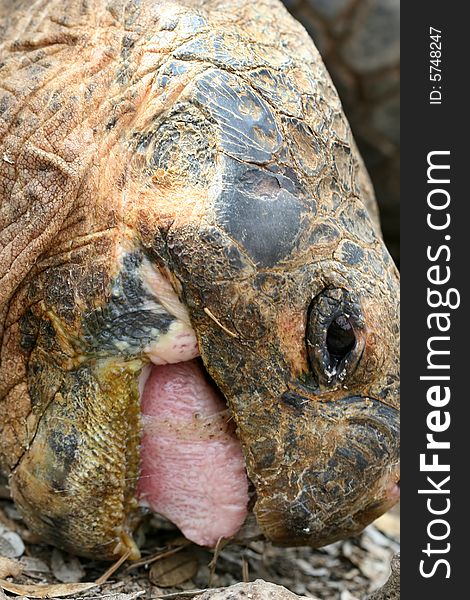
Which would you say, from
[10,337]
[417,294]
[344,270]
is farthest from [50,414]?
[417,294]

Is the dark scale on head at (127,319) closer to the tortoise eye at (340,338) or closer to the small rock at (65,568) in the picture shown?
the tortoise eye at (340,338)

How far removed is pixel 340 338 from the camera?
234 centimetres

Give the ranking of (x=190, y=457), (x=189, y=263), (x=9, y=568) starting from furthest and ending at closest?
1. (x=9, y=568)
2. (x=190, y=457)
3. (x=189, y=263)

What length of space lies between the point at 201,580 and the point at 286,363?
0.80 m

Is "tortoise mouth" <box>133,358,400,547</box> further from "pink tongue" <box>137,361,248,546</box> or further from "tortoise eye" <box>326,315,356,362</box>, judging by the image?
"tortoise eye" <box>326,315,356,362</box>

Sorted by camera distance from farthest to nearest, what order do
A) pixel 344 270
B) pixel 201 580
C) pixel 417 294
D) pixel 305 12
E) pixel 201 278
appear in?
pixel 305 12, pixel 201 580, pixel 417 294, pixel 344 270, pixel 201 278

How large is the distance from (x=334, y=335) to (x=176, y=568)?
843 millimetres

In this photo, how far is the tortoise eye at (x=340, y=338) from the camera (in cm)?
231

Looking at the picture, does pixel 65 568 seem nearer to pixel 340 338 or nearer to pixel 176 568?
pixel 176 568

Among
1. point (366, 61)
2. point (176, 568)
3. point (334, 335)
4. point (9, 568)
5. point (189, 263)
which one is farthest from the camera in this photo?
point (366, 61)

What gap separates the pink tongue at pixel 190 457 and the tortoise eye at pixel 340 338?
11.1 inches

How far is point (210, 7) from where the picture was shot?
8.50 ft

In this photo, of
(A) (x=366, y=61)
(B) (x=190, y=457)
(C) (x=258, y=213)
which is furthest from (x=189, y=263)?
(A) (x=366, y=61)

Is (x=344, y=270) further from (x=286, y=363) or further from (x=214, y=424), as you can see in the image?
(x=214, y=424)
